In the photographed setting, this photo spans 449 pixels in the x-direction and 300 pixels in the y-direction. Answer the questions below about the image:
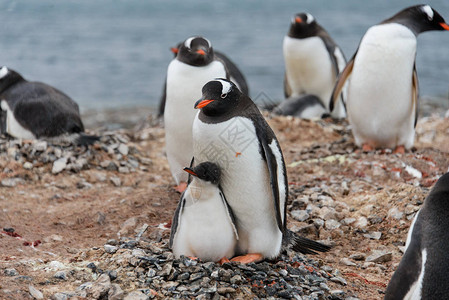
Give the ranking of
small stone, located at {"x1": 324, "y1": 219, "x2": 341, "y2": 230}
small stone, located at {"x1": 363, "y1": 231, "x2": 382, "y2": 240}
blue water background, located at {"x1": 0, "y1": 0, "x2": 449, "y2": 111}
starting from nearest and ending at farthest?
small stone, located at {"x1": 363, "y1": 231, "x2": 382, "y2": 240} < small stone, located at {"x1": 324, "y1": 219, "x2": 341, "y2": 230} < blue water background, located at {"x1": 0, "y1": 0, "x2": 449, "y2": 111}

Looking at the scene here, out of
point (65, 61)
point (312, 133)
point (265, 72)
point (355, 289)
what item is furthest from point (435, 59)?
point (355, 289)

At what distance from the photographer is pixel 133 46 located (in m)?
26.5

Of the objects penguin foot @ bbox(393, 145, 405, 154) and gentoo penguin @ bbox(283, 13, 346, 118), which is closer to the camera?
penguin foot @ bbox(393, 145, 405, 154)

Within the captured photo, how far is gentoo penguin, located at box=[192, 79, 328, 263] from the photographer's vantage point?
3.93 meters

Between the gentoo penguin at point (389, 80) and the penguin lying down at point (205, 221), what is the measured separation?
11.7 ft

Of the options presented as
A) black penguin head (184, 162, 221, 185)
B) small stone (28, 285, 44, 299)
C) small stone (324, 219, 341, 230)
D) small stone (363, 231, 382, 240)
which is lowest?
small stone (363, 231, 382, 240)

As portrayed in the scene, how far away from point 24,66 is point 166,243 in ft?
58.7

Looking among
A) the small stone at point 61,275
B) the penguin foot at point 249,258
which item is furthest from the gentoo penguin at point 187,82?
the small stone at point 61,275

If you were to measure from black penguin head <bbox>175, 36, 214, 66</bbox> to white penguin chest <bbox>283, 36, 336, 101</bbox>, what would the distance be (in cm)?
407

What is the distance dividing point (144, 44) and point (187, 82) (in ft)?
72.9

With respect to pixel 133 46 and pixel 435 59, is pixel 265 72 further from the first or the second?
pixel 133 46

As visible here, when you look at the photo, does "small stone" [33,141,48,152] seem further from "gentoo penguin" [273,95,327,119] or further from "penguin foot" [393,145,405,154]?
"penguin foot" [393,145,405,154]

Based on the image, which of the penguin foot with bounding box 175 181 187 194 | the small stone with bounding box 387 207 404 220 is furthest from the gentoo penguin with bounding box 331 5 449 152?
the penguin foot with bounding box 175 181 187 194

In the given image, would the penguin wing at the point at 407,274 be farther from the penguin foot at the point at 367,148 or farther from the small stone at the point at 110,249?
the penguin foot at the point at 367,148
